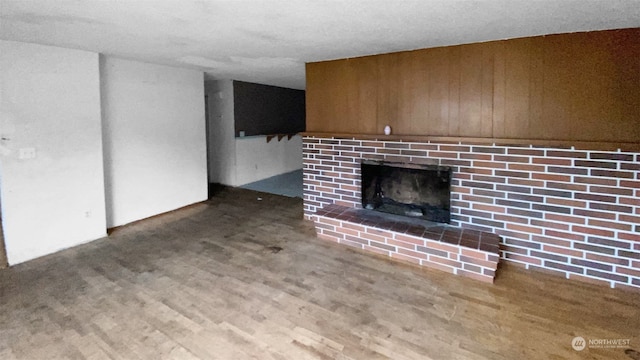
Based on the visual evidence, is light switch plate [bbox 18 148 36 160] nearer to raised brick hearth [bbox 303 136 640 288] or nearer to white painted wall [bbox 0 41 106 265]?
white painted wall [bbox 0 41 106 265]

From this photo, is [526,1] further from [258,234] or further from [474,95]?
[258,234]

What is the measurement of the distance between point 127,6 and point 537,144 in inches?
128

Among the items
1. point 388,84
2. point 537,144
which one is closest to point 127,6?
point 388,84

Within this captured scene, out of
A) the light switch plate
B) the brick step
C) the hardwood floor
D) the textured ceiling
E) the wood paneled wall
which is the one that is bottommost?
the hardwood floor

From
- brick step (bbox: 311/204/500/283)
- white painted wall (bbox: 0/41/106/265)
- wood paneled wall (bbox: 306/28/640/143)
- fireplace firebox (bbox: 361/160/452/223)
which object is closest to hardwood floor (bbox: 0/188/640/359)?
brick step (bbox: 311/204/500/283)

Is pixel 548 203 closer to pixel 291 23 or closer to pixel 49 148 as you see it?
pixel 291 23

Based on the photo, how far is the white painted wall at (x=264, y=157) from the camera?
22.5ft

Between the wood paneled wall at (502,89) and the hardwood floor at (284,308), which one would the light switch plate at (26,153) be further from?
the wood paneled wall at (502,89)

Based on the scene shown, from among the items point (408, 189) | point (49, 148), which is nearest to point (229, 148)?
point (49, 148)

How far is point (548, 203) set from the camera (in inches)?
117

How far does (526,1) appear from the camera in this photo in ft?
6.91

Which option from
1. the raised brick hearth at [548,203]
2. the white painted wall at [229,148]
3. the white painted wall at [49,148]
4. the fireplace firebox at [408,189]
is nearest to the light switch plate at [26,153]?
the white painted wall at [49,148]

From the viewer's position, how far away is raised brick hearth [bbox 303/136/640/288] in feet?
8.86

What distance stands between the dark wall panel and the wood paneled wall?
9.76 feet
